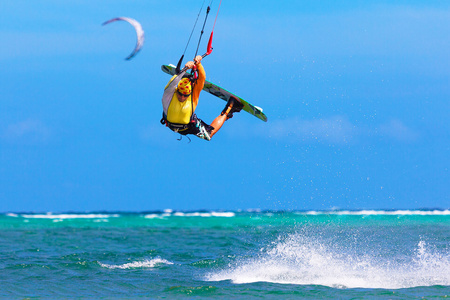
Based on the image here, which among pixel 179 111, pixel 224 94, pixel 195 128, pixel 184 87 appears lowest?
pixel 195 128

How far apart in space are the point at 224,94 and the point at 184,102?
254 cm

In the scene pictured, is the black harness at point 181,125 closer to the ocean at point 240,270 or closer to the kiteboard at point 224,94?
the kiteboard at point 224,94

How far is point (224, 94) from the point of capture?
1467cm

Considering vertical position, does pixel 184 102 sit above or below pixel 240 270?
above

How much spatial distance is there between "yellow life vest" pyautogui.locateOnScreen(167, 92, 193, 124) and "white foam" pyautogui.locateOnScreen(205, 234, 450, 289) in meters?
4.85

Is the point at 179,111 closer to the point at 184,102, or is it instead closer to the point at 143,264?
the point at 184,102

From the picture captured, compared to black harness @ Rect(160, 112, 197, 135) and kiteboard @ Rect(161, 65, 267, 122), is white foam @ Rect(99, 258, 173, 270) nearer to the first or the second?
kiteboard @ Rect(161, 65, 267, 122)

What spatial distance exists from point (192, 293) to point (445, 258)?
8257 mm

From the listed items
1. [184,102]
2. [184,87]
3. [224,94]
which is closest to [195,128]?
[184,102]

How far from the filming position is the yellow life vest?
1229 centimetres

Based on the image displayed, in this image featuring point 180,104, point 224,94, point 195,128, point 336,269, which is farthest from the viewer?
point 336,269

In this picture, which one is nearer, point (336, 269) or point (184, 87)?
point (184, 87)

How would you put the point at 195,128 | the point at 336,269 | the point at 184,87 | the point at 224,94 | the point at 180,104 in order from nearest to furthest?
the point at 184,87 → the point at 180,104 → the point at 195,128 → the point at 224,94 → the point at 336,269

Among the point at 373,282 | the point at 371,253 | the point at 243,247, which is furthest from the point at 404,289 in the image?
the point at 243,247
